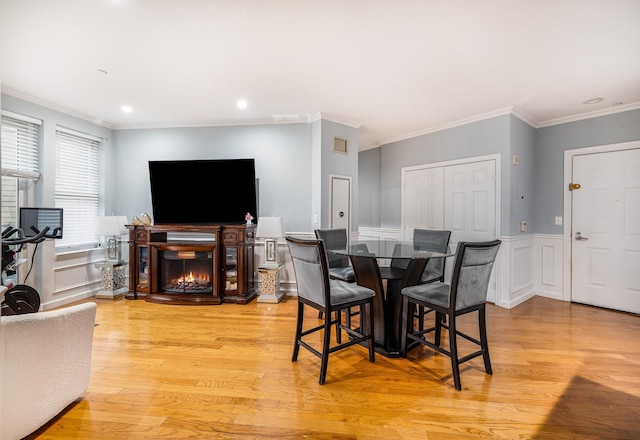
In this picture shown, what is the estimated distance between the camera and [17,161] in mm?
3562

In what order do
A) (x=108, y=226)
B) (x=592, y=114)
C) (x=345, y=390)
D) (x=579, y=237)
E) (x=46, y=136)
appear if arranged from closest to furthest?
(x=345, y=390) < (x=46, y=136) < (x=592, y=114) < (x=579, y=237) < (x=108, y=226)

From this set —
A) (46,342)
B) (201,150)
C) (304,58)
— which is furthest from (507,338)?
(201,150)

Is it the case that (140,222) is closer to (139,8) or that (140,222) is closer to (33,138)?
(33,138)

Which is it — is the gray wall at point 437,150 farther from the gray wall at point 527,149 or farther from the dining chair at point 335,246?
the dining chair at point 335,246

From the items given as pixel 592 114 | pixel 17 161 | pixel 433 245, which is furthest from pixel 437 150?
pixel 17 161

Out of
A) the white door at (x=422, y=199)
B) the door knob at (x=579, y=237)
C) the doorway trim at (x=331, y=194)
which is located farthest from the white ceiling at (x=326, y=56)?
the door knob at (x=579, y=237)

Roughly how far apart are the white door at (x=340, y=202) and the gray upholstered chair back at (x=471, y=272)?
92.8 inches

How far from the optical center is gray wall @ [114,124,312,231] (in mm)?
4402

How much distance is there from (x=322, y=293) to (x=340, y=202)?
2.35 metres

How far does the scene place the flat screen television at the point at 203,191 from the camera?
4297 millimetres

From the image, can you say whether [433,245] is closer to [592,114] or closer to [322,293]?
[322,293]

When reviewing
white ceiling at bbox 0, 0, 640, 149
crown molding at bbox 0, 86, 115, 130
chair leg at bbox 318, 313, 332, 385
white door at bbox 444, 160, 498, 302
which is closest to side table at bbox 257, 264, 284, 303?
chair leg at bbox 318, 313, 332, 385

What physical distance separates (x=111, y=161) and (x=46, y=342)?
379 cm

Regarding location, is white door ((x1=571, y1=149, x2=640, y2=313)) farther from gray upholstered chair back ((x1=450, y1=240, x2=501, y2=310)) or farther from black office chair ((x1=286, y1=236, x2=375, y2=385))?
black office chair ((x1=286, y1=236, x2=375, y2=385))
